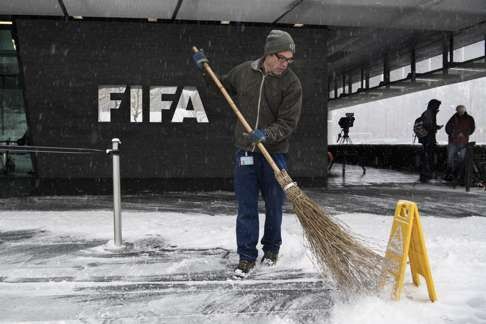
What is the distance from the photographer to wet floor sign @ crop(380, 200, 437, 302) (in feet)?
10.4

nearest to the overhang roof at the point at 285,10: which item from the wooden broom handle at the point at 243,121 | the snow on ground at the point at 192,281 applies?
the snow on ground at the point at 192,281

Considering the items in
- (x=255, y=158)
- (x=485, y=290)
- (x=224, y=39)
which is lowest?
(x=485, y=290)

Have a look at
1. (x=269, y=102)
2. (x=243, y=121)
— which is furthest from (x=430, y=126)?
(x=243, y=121)

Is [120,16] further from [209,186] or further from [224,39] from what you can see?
[209,186]

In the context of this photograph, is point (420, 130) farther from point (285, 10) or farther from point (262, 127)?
point (262, 127)

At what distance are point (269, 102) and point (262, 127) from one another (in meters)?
0.21

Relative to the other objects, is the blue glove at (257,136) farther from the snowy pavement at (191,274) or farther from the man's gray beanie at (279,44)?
the snowy pavement at (191,274)

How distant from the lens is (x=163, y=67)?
981 cm

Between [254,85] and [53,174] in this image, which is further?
[53,174]

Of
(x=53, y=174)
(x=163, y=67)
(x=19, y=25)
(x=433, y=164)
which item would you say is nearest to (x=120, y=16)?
(x=163, y=67)

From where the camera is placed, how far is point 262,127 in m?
3.97

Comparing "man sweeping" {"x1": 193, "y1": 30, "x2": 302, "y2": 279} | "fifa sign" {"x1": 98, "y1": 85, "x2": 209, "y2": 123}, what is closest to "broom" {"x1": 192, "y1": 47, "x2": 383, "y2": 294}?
"man sweeping" {"x1": 193, "y1": 30, "x2": 302, "y2": 279}

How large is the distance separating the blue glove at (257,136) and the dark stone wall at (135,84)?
248 inches

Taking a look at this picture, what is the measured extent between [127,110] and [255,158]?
6.33 m
